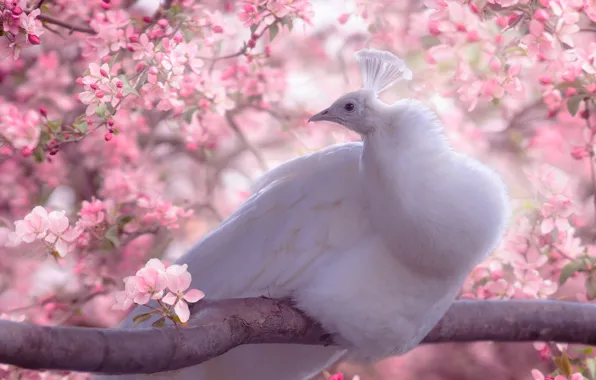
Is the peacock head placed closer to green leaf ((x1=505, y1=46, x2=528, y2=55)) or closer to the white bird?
Answer: the white bird

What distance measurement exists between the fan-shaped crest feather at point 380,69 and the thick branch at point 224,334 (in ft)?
1.13

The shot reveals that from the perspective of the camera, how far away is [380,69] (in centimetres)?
106

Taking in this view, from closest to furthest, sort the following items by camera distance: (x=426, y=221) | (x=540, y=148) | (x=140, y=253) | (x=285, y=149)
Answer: (x=426, y=221)
(x=140, y=253)
(x=540, y=148)
(x=285, y=149)

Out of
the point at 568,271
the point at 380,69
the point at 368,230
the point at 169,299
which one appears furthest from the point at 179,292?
the point at 568,271

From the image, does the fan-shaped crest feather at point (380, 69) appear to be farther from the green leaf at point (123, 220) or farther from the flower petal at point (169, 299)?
the green leaf at point (123, 220)

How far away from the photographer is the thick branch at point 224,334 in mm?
765

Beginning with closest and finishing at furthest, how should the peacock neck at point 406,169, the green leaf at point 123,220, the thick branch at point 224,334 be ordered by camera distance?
1. the thick branch at point 224,334
2. the peacock neck at point 406,169
3. the green leaf at point 123,220

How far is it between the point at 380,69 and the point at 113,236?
22.3 inches

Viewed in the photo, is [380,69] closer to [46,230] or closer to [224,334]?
[224,334]

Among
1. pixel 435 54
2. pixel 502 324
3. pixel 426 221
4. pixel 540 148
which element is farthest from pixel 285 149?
pixel 426 221

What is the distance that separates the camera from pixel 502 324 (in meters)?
1.24

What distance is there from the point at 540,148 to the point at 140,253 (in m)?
1.09

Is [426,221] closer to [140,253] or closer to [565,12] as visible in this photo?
[565,12]

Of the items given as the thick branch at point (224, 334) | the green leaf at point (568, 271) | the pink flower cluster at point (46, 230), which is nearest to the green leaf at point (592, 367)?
the thick branch at point (224, 334)
